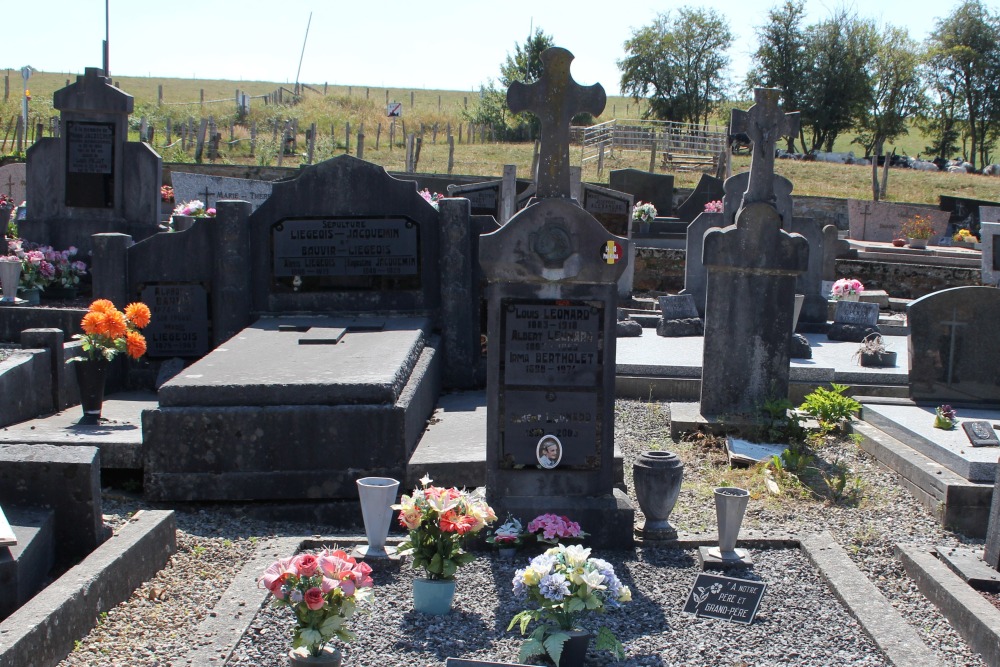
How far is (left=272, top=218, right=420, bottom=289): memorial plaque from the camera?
856 cm

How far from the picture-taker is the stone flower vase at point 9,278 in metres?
10.1

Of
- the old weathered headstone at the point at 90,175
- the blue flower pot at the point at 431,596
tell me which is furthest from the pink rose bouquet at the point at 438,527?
the old weathered headstone at the point at 90,175

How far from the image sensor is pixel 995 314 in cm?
812

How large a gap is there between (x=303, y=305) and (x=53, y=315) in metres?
2.47

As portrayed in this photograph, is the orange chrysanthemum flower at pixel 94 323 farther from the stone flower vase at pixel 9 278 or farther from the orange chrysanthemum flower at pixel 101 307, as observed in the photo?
the stone flower vase at pixel 9 278

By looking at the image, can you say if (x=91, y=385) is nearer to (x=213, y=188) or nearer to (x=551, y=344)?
(x=551, y=344)

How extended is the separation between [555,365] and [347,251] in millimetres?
3591

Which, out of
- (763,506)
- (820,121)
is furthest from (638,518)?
(820,121)

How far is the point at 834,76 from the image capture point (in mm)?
48938

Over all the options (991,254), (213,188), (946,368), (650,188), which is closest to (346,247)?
(946,368)

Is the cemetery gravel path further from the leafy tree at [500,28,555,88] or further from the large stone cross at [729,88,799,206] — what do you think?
the leafy tree at [500,28,555,88]

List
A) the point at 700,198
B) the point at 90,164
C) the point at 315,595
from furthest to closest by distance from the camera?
the point at 700,198, the point at 90,164, the point at 315,595

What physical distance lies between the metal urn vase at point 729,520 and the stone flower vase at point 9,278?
8032mm

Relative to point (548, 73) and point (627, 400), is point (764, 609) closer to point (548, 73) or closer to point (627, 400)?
point (548, 73)
